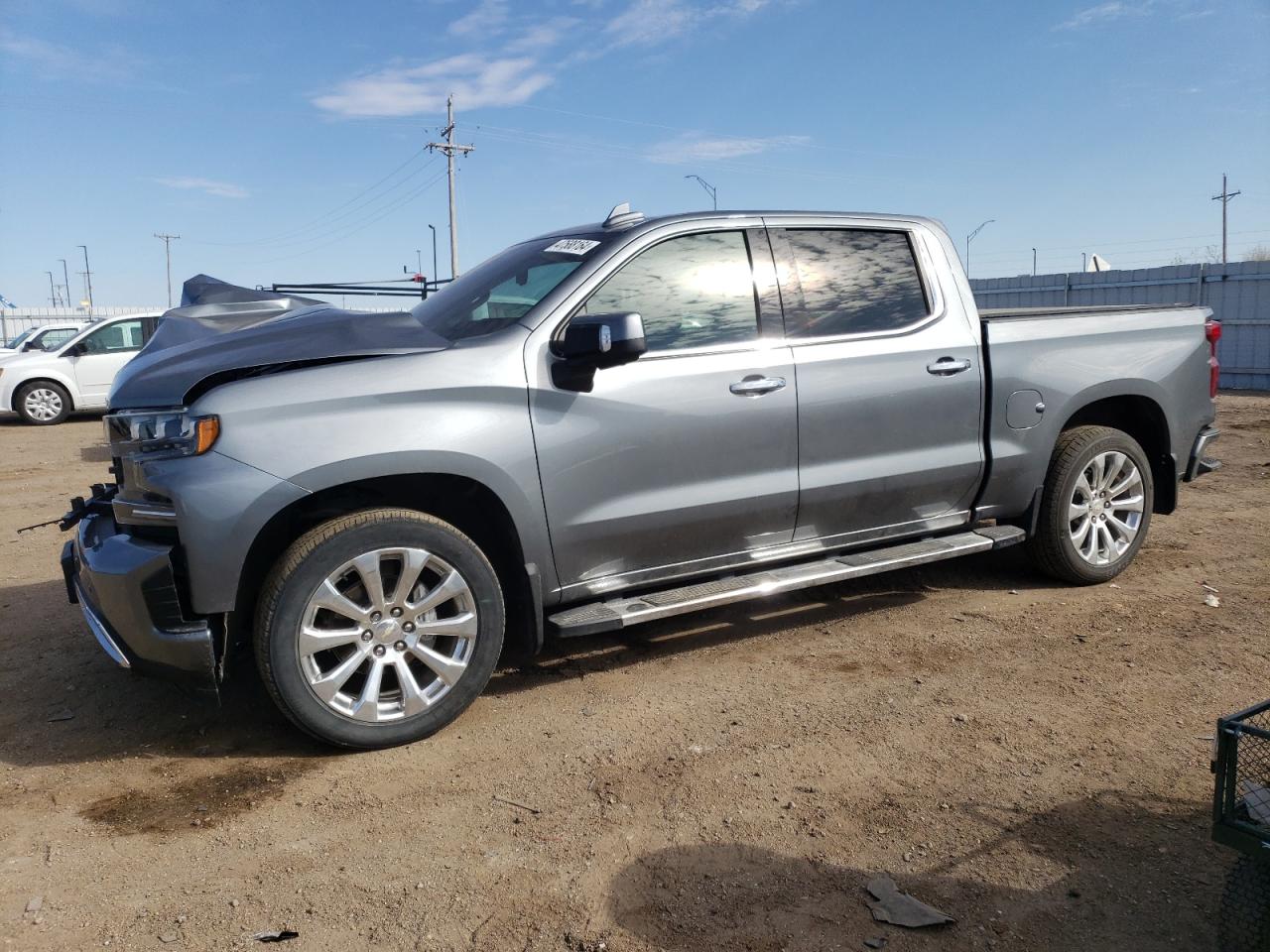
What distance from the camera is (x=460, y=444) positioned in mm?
3611

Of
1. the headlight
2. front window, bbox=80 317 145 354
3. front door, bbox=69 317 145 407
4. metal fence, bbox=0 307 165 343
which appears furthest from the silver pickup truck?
metal fence, bbox=0 307 165 343

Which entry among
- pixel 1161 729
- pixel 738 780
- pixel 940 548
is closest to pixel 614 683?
pixel 738 780

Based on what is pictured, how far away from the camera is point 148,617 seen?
333 cm

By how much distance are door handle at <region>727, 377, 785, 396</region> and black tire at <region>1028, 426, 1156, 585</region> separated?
5.94 feet

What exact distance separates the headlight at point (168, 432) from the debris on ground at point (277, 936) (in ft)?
5.13

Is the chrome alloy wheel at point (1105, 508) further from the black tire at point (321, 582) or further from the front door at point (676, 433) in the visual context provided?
the black tire at point (321, 582)

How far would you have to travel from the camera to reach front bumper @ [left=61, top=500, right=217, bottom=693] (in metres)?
3.31

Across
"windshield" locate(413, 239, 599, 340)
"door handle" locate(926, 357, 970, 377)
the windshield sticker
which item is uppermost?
the windshield sticker

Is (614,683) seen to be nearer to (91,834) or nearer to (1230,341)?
(91,834)

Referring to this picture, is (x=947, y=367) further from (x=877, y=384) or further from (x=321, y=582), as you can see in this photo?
(x=321, y=582)

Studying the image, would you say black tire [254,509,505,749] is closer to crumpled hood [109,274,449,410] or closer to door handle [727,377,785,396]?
crumpled hood [109,274,449,410]

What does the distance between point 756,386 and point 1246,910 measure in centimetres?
257

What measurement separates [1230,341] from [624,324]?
1775 centimetres

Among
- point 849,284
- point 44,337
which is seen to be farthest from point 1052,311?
point 44,337
